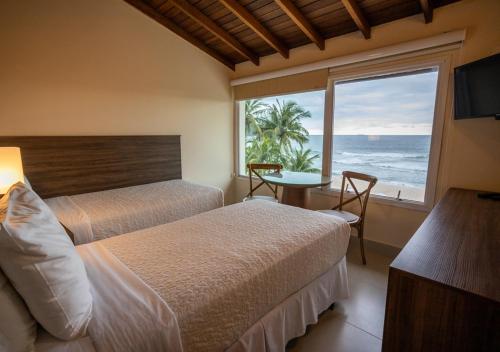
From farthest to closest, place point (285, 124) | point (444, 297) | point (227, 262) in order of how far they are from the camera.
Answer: point (285, 124) → point (227, 262) → point (444, 297)

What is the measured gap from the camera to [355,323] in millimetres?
1718

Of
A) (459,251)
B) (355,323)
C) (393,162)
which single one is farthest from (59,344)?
(393,162)

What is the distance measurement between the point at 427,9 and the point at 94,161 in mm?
3588

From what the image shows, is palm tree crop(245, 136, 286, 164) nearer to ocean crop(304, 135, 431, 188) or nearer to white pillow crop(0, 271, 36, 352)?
ocean crop(304, 135, 431, 188)

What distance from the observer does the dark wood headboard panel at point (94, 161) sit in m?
2.41

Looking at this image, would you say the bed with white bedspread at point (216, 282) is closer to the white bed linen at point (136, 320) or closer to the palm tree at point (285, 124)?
the white bed linen at point (136, 320)

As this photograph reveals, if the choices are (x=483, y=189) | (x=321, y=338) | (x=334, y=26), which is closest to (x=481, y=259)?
(x=321, y=338)

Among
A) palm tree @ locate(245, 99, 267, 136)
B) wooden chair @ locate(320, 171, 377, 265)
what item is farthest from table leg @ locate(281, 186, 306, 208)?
palm tree @ locate(245, 99, 267, 136)

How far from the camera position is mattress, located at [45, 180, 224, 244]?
1912 millimetres

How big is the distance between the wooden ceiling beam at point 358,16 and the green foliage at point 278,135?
197 cm

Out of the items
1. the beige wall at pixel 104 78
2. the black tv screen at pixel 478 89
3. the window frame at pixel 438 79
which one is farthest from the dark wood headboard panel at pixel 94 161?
the black tv screen at pixel 478 89

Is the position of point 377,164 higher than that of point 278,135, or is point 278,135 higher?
point 278,135

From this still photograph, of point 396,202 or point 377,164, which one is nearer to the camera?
point 396,202

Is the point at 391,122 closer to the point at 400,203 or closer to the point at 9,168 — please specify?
the point at 400,203
